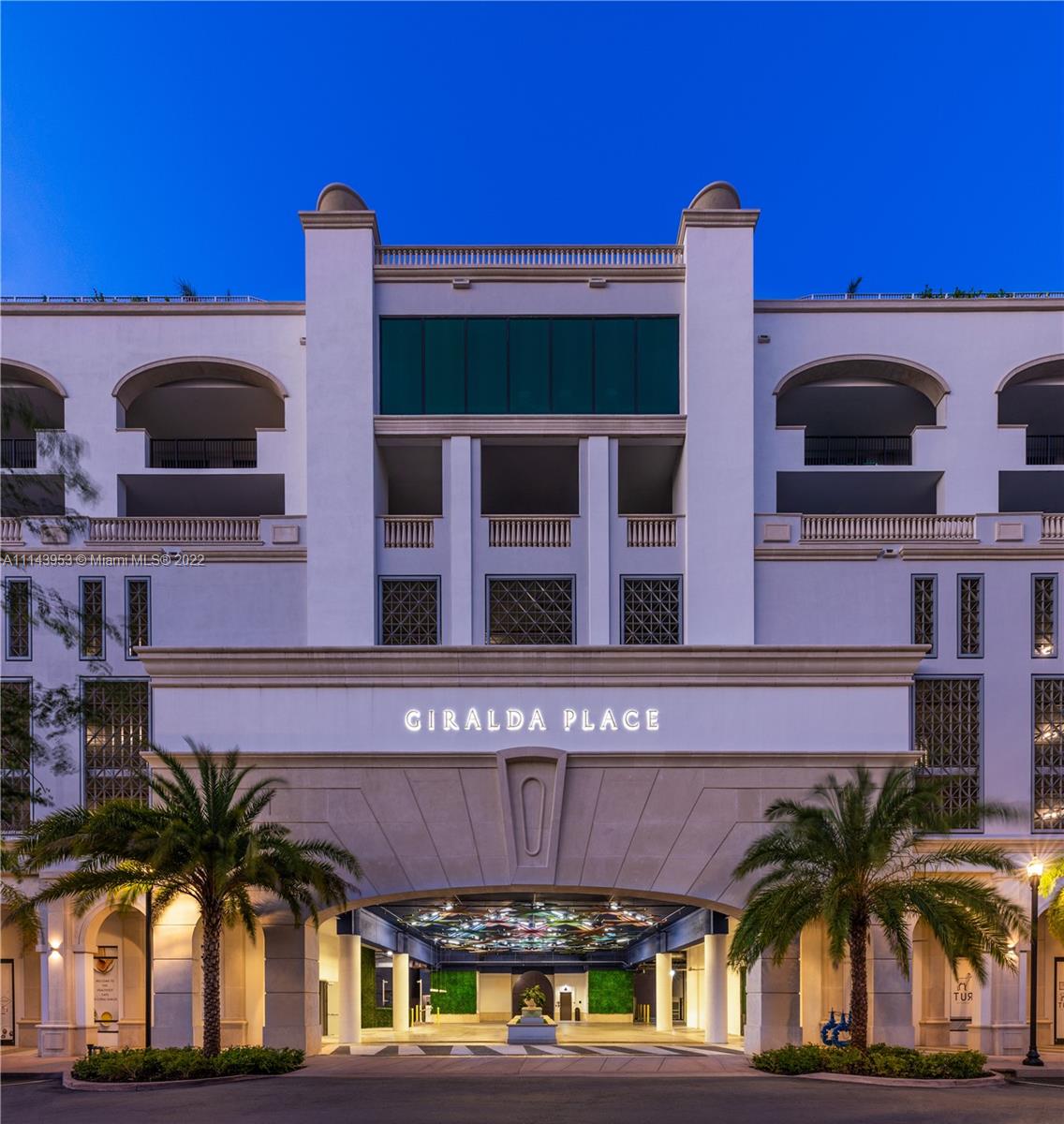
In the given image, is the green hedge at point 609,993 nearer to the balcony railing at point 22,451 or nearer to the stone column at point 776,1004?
the stone column at point 776,1004

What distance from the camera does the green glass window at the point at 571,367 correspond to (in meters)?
32.8

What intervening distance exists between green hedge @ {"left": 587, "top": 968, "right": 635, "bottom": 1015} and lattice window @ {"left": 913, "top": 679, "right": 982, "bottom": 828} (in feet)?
94.4

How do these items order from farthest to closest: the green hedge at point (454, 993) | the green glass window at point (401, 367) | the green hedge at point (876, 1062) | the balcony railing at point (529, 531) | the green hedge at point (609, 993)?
the green hedge at point (609, 993) → the green hedge at point (454, 993) → the green glass window at point (401, 367) → the balcony railing at point (529, 531) → the green hedge at point (876, 1062)

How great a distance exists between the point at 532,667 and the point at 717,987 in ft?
42.3

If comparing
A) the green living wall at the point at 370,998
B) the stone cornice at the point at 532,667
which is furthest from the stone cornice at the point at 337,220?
the green living wall at the point at 370,998

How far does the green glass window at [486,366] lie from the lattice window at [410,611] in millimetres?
5262

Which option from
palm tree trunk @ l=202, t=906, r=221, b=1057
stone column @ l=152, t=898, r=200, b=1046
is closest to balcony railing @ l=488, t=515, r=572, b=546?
palm tree trunk @ l=202, t=906, r=221, b=1057

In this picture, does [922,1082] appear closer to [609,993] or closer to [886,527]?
[886,527]

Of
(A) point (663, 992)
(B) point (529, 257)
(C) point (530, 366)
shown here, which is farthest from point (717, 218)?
(A) point (663, 992)

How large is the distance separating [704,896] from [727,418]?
13043 millimetres

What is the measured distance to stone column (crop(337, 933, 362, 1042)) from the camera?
3386 cm

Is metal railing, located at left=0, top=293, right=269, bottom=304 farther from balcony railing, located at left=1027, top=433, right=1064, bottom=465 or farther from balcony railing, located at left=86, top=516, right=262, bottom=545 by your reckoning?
balcony railing, located at left=1027, top=433, right=1064, bottom=465

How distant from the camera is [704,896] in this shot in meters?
29.6

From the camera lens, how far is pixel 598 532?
32281mm
